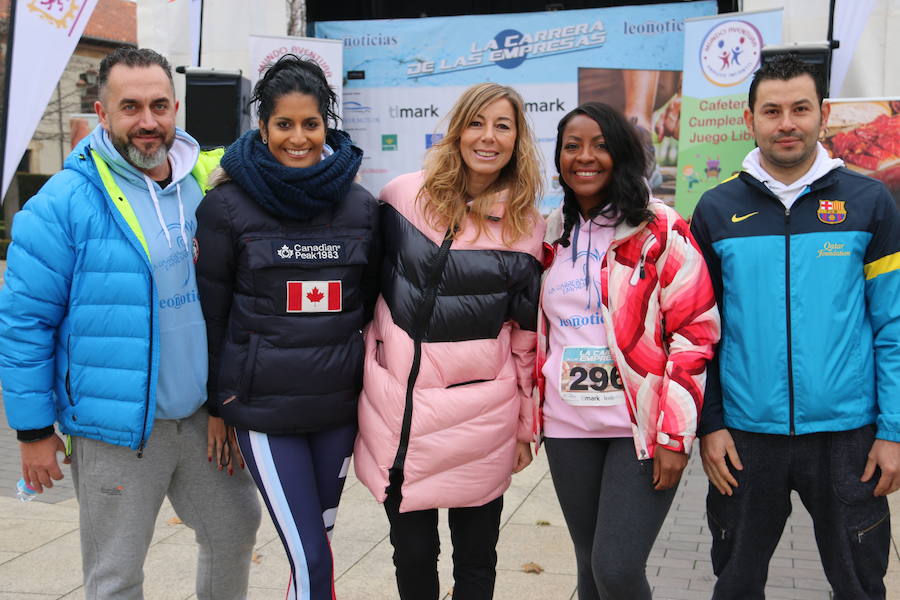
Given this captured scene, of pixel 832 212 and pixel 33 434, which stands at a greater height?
pixel 832 212

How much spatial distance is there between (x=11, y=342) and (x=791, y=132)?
2386 mm

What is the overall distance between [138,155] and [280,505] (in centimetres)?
116

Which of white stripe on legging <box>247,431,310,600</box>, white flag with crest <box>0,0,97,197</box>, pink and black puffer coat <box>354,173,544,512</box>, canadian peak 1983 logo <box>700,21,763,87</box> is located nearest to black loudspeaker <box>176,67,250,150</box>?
white flag with crest <box>0,0,97,197</box>

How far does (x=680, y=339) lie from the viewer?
264cm

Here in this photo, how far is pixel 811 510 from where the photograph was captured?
2709 millimetres

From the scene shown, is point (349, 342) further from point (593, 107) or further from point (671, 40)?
point (671, 40)

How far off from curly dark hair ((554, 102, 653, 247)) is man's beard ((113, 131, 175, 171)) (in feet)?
4.08

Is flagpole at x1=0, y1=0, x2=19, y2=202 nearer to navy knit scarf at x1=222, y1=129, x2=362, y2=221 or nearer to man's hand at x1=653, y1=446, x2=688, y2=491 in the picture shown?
navy knit scarf at x1=222, y1=129, x2=362, y2=221

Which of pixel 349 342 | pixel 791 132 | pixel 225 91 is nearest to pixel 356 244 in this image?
pixel 349 342

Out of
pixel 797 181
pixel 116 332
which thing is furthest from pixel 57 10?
pixel 797 181

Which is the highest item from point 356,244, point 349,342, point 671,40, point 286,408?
point 671,40

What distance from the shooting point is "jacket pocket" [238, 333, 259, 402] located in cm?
271

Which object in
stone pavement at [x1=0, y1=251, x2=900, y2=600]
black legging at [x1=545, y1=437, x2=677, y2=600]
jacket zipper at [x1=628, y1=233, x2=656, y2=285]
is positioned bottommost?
stone pavement at [x1=0, y1=251, x2=900, y2=600]

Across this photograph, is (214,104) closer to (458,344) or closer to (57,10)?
(57,10)
